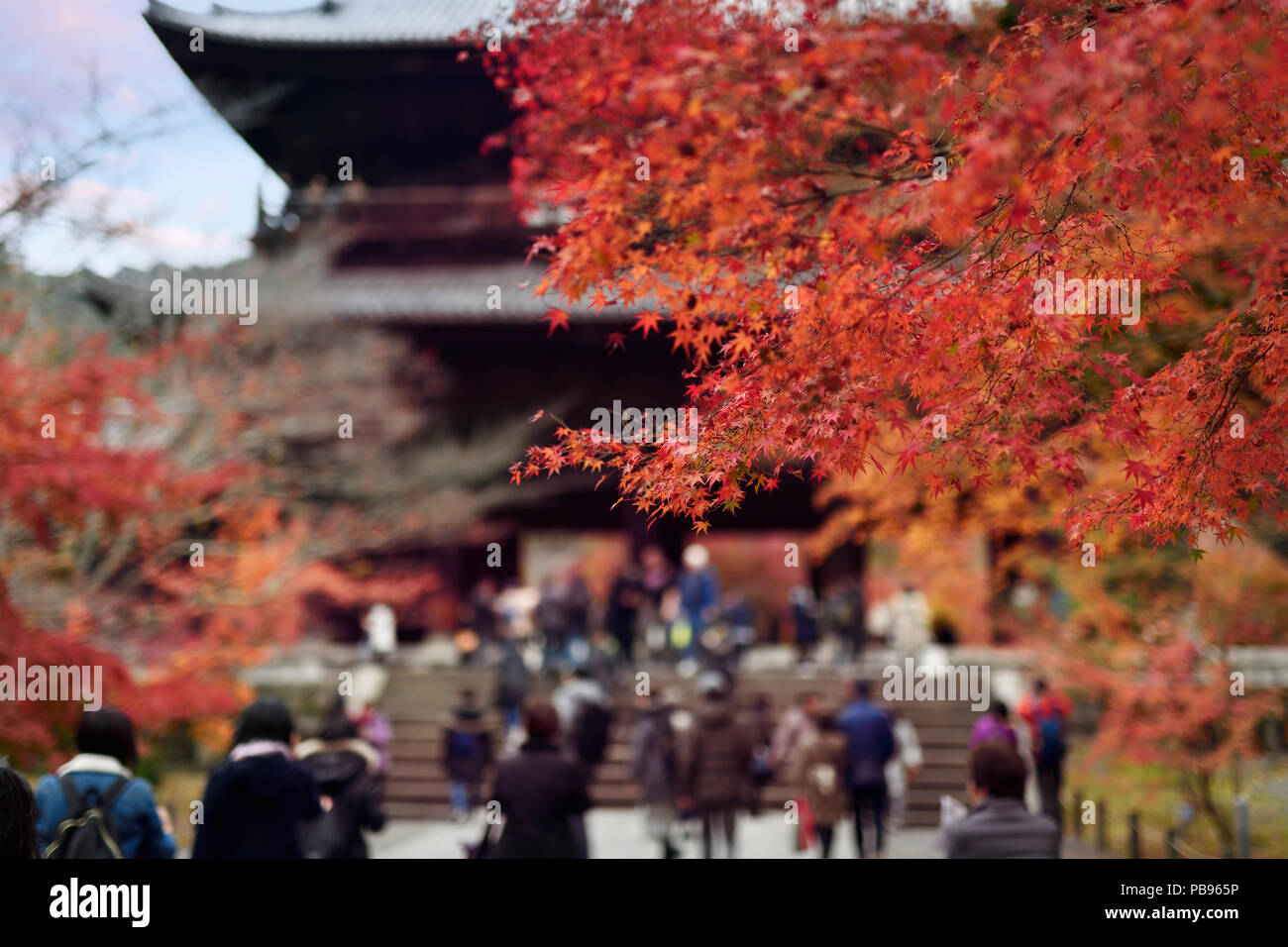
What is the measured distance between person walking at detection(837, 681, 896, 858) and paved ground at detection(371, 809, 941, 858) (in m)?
0.91

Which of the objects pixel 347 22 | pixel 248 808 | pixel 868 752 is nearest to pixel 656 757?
pixel 868 752

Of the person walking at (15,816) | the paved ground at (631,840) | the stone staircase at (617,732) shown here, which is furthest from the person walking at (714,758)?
the person walking at (15,816)

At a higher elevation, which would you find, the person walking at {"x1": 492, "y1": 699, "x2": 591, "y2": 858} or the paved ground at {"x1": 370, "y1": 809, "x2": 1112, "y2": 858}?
the person walking at {"x1": 492, "y1": 699, "x2": 591, "y2": 858}

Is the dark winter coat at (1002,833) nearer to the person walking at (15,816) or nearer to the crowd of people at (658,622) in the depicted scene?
the person walking at (15,816)

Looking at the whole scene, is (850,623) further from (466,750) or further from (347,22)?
(347,22)

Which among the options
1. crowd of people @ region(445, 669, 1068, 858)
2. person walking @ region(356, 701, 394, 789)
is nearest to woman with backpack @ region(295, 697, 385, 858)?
crowd of people @ region(445, 669, 1068, 858)

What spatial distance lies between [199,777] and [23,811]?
11.7 metres

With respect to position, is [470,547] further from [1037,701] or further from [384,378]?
[1037,701]

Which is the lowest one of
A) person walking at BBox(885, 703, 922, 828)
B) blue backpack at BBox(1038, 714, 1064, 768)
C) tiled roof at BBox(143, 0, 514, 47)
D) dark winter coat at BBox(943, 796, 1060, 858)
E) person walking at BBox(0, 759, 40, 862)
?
person walking at BBox(885, 703, 922, 828)

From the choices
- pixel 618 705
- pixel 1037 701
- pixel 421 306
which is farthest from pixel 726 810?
pixel 421 306

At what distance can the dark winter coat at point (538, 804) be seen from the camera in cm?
458

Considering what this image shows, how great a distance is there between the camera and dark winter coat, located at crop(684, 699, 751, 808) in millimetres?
8180

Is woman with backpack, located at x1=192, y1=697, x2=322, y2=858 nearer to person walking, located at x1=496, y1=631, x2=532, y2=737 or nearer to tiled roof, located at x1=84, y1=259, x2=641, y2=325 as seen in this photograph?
person walking, located at x1=496, y1=631, x2=532, y2=737

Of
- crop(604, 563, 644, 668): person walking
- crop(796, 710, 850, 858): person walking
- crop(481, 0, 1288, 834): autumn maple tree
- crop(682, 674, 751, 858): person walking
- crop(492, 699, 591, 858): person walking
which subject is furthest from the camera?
crop(604, 563, 644, 668): person walking
